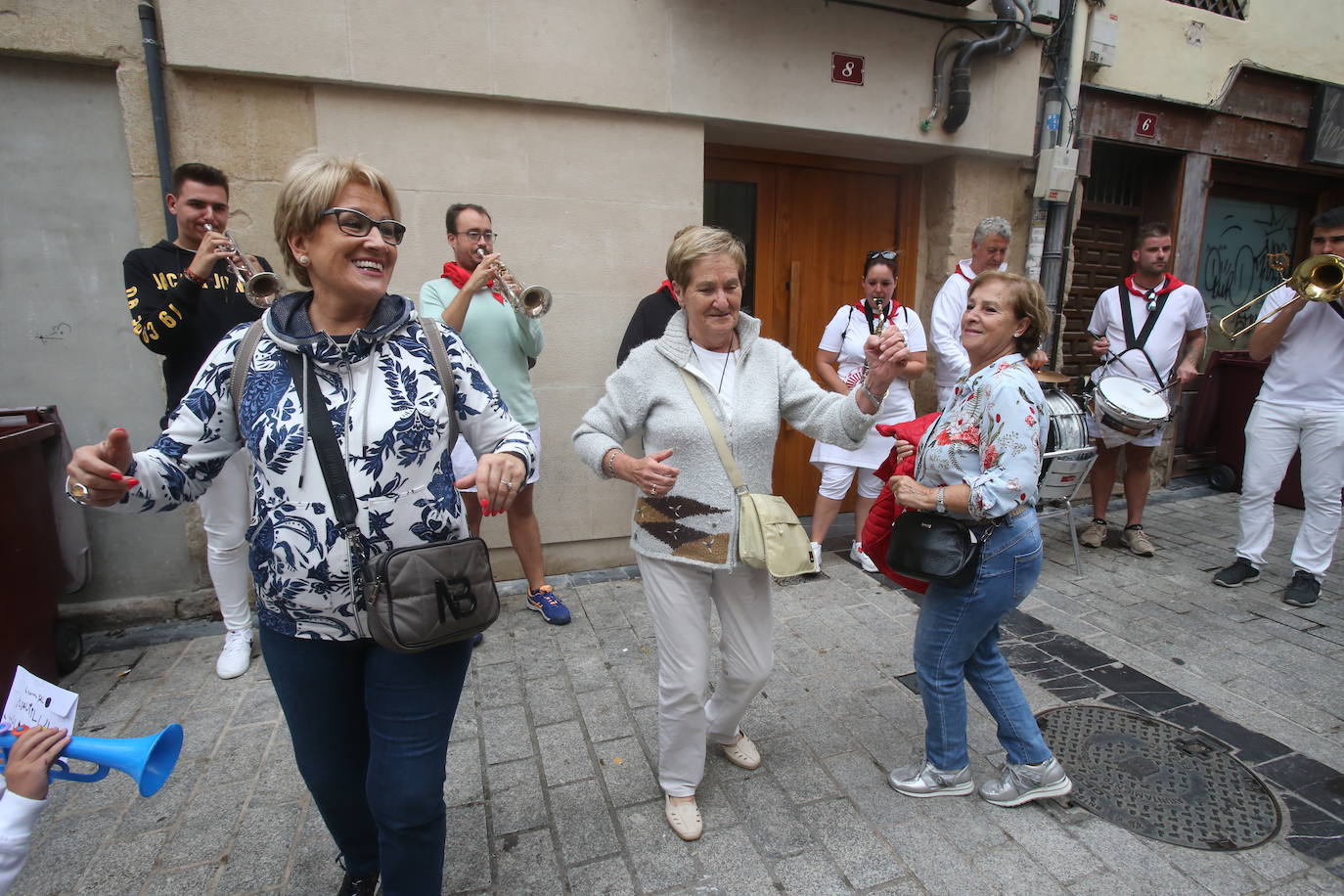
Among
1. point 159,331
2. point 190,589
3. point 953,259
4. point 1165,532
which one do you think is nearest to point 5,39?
point 159,331

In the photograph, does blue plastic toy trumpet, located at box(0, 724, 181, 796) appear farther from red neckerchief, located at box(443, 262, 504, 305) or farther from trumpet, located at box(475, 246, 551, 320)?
red neckerchief, located at box(443, 262, 504, 305)

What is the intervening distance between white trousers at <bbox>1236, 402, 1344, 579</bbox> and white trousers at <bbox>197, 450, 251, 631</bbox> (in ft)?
19.5

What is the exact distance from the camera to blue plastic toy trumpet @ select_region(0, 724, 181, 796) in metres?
1.46

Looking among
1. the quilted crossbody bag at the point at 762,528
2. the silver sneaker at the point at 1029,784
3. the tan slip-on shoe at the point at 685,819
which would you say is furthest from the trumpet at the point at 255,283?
the silver sneaker at the point at 1029,784

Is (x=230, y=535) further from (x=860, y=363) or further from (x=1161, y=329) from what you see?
(x=1161, y=329)

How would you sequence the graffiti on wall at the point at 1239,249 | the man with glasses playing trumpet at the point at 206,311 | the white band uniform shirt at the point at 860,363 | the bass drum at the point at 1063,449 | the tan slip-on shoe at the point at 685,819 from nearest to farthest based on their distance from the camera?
the tan slip-on shoe at the point at 685,819 < the man with glasses playing trumpet at the point at 206,311 < the bass drum at the point at 1063,449 < the white band uniform shirt at the point at 860,363 < the graffiti on wall at the point at 1239,249

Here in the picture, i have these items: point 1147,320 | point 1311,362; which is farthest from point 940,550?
point 1147,320

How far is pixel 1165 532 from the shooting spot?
18.3 ft

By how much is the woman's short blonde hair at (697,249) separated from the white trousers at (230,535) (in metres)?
2.45

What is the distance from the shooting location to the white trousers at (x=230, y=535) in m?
3.45

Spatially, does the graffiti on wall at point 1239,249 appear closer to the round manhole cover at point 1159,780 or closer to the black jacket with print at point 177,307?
the round manhole cover at point 1159,780

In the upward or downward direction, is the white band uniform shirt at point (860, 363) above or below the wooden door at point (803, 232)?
below

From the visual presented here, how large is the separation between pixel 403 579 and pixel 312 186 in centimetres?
95

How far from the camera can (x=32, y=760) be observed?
1432 millimetres
